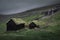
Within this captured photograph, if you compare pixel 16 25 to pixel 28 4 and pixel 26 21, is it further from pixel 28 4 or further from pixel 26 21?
pixel 28 4

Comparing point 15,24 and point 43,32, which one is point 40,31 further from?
point 15,24

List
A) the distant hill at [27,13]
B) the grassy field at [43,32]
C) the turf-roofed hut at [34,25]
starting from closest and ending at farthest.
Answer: the grassy field at [43,32], the turf-roofed hut at [34,25], the distant hill at [27,13]

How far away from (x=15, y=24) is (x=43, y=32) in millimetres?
1019

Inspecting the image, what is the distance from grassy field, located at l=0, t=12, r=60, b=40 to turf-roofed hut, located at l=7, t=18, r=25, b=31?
0.14 meters

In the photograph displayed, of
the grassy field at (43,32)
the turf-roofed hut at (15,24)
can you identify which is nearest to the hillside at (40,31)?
the grassy field at (43,32)

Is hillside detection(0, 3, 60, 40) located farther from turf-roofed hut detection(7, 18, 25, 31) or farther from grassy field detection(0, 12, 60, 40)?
turf-roofed hut detection(7, 18, 25, 31)

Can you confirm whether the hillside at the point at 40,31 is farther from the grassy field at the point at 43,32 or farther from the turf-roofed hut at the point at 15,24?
the turf-roofed hut at the point at 15,24

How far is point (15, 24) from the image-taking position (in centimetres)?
581

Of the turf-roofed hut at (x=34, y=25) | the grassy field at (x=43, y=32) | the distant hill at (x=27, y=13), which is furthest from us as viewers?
the distant hill at (x=27, y=13)

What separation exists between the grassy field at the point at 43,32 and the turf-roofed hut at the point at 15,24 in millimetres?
144

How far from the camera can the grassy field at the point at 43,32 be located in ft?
17.7

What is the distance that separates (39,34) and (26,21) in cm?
66

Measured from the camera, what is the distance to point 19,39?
5.57m

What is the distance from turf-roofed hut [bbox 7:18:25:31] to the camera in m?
5.70
